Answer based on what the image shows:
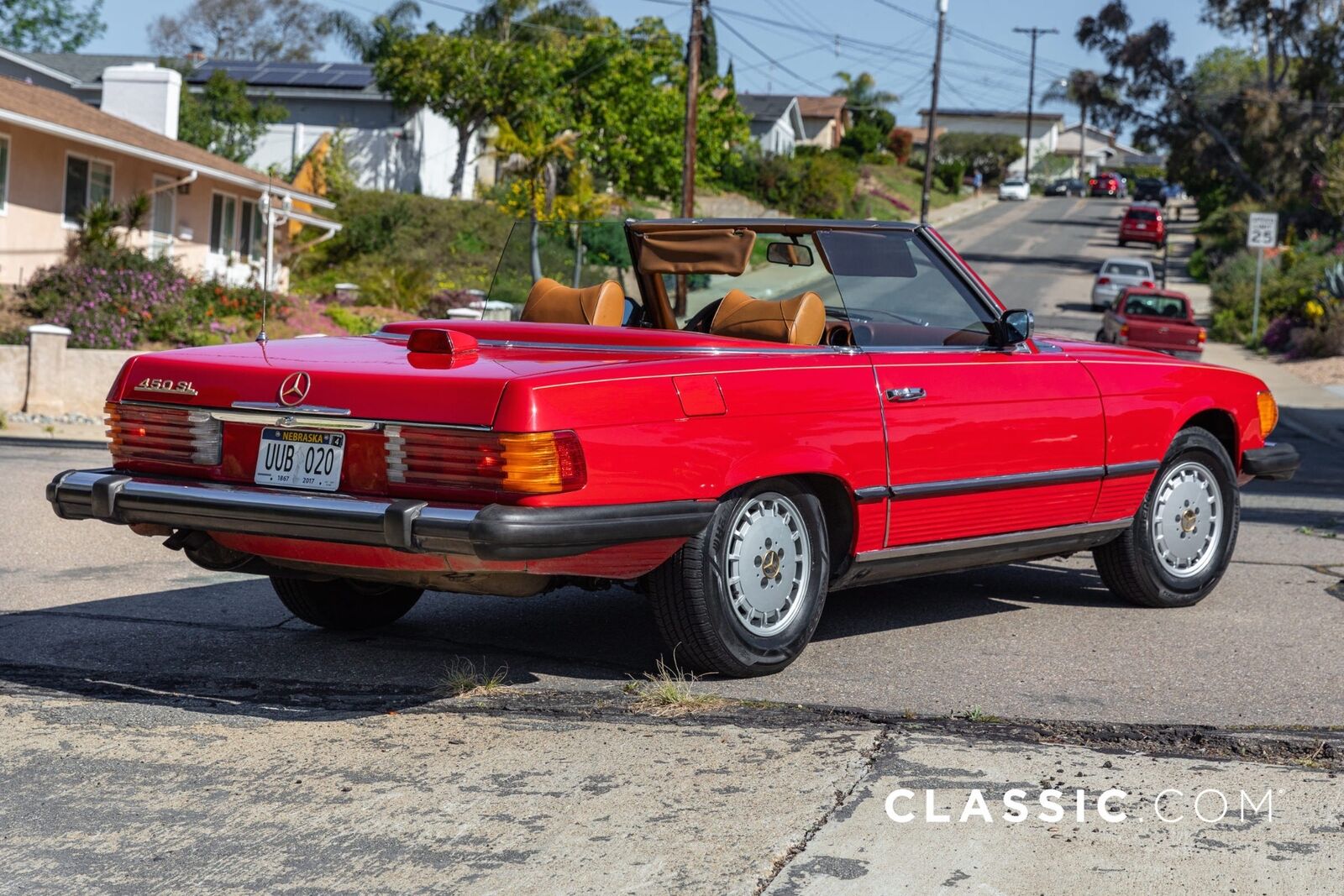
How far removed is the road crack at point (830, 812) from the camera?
3611 mm

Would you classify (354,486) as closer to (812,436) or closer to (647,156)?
(812,436)

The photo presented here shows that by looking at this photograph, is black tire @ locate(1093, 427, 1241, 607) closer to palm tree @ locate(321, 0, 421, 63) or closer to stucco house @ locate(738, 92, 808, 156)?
palm tree @ locate(321, 0, 421, 63)

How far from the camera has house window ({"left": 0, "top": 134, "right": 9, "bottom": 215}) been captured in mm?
23281

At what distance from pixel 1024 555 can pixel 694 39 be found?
978 inches

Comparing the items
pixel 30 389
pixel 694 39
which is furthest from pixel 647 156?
pixel 30 389

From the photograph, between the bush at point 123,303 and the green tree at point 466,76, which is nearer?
the bush at point 123,303

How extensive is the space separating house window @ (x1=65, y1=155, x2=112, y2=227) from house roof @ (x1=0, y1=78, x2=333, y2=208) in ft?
2.23

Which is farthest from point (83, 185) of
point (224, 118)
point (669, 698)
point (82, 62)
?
point (82, 62)

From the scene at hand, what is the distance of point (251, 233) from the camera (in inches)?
1313

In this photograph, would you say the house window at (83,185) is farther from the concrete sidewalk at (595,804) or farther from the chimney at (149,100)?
the concrete sidewalk at (595,804)

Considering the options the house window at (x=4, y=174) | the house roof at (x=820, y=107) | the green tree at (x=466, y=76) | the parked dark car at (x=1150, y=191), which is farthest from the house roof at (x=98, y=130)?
the house roof at (x=820, y=107)

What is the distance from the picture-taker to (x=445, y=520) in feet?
15.0

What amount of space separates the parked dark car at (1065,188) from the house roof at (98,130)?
77.0m

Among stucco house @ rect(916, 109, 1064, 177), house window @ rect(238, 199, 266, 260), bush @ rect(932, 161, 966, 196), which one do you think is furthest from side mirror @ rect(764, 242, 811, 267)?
stucco house @ rect(916, 109, 1064, 177)
